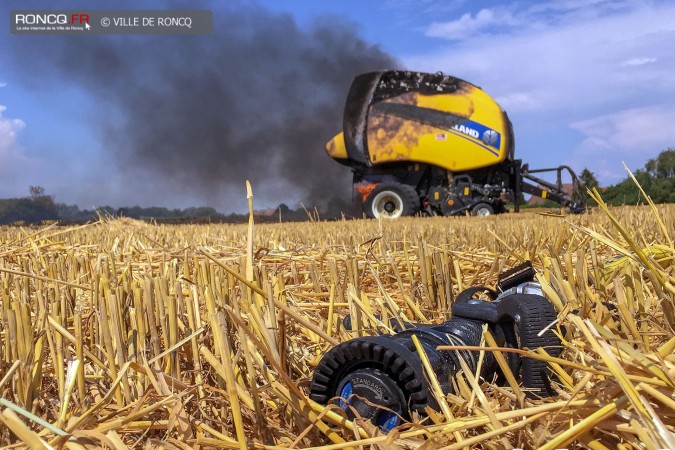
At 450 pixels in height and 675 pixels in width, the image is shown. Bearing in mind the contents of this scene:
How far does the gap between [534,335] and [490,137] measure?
33.9ft

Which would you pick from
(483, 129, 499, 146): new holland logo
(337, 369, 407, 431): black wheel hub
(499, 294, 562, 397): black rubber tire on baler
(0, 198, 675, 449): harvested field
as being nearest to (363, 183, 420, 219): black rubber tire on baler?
(483, 129, 499, 146): new holland logo

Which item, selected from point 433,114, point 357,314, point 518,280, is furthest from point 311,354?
point 433,114

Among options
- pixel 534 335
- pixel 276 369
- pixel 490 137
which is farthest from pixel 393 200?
pixel 276 369

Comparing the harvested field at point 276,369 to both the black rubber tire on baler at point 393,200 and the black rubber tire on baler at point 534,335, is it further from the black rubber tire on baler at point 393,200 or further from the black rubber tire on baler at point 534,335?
the black rubber tire on baler at point 393,200

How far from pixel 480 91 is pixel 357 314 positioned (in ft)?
35.2

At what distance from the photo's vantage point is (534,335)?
4.26 feet

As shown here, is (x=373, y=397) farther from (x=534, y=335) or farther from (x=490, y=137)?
(x=490, y=137)

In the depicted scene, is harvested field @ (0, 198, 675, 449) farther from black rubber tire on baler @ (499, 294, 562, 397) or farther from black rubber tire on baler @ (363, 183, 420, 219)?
black rubber tire on baler @ (363, 183, 420, 219)

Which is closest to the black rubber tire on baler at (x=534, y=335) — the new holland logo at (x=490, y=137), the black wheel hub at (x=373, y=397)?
the black wheel hub at (x=373, y=397)

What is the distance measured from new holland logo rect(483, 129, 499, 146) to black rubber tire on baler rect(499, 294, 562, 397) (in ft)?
33.5

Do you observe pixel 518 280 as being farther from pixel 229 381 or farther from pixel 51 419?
pixel 51 419

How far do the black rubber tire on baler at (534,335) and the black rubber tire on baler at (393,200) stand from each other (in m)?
9.68

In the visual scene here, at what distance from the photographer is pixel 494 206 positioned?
1164 cm

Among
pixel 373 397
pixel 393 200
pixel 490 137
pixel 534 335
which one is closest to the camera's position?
pixel 373 397
